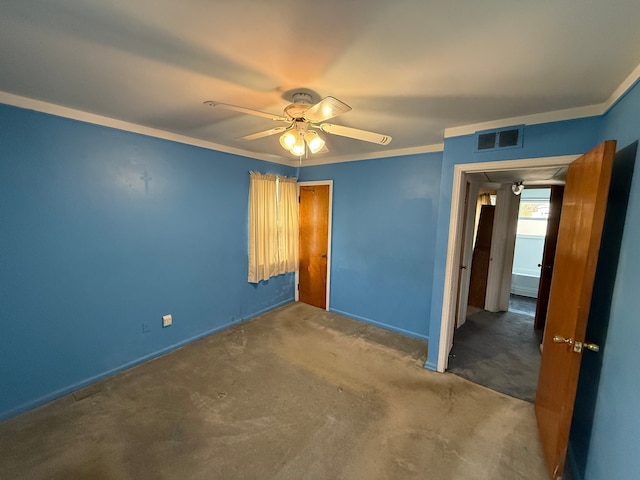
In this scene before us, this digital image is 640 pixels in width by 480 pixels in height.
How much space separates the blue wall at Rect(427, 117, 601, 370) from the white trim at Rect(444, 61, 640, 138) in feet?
0.13

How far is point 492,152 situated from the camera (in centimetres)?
219

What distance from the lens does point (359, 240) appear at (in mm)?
3652

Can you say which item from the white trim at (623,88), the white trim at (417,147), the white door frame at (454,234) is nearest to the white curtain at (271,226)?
the white trim at (417,147)

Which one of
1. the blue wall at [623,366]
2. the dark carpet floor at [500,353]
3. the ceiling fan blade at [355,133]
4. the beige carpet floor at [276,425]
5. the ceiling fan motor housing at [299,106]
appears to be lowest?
the beige carpet floor at [276,425]

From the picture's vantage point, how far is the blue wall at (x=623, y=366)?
110cm

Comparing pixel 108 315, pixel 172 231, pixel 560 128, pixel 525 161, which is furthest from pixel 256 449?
pixel 560 128

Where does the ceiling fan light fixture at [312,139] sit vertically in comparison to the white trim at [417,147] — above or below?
below

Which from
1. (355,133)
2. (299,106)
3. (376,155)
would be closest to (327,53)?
(299,106)

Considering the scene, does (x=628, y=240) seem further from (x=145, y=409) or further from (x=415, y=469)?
(x=145, y=409)

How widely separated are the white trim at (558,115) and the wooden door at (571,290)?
0.37m

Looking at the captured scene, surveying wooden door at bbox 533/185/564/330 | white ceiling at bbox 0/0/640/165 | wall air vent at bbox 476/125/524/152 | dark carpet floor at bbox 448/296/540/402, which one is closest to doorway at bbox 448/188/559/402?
dark carpet floor at bbox 448/296/540/402

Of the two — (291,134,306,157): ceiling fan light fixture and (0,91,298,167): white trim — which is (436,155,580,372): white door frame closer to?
(291,134,306,157): ceiling fan light fixture

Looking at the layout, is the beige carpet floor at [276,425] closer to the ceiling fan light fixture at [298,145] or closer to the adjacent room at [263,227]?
Result: the adjacent room at [263,227]

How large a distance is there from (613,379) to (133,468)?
2.64 metres
